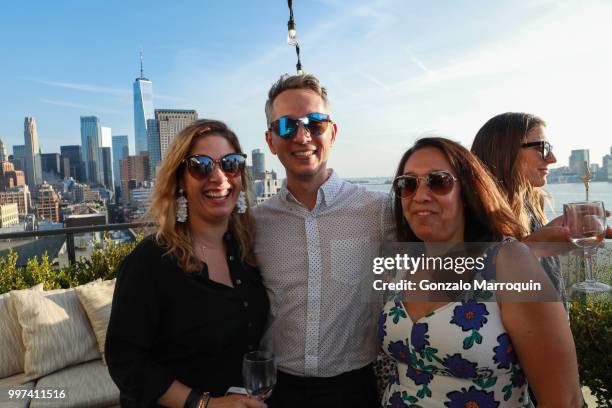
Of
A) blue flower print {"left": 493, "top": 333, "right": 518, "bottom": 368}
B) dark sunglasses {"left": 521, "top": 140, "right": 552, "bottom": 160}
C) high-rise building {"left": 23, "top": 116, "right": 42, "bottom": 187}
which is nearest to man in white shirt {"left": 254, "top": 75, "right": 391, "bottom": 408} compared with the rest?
blue flower print {"left": 493, "top": 333, "right": 518, "bottom": 368}

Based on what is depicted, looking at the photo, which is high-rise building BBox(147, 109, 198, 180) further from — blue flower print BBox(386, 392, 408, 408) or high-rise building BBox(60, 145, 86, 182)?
high-rise building BBox(60, 145, 86, 182)

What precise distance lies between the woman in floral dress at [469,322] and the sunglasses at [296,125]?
1.90 feet

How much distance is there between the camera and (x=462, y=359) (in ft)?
4.84

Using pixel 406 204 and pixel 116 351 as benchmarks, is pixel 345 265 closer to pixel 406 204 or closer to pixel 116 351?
pixel 406 204

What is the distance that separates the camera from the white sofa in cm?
362

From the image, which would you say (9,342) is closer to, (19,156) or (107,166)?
(19,156)

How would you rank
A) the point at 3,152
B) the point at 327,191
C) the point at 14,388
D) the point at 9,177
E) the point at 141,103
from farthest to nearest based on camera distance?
1. the point at 141,103
2. the point at 3,152
3. the point at 9,177
4. the point at 14,388
5. the point at 327,191

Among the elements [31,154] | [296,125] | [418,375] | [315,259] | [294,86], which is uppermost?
[31,154]

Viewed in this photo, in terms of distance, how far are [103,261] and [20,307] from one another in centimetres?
170

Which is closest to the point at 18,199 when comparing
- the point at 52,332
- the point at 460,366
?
the point at 52,332

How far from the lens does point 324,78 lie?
245 centimetres

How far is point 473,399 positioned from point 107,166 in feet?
259

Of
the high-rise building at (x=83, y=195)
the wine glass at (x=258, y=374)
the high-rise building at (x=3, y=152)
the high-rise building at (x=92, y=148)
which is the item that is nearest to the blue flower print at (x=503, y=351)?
the wine glass at (x=258, y=374)

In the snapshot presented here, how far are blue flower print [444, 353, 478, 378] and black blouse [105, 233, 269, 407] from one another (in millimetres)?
838
